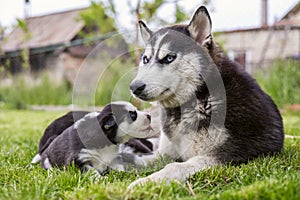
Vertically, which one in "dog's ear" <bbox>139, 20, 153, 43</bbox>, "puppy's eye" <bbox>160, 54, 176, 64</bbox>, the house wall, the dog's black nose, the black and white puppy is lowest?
the house wall

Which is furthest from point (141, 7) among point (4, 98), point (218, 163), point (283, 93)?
point (4, 98)

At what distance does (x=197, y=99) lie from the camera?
9.73ft

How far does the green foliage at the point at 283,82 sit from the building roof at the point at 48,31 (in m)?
8.38

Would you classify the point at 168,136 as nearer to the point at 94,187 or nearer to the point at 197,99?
the point at 197,99

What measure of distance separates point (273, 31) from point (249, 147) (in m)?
12.5

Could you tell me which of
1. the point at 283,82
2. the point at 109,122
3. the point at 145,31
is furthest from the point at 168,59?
the point at 283,82

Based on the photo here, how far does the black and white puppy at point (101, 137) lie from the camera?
294cm

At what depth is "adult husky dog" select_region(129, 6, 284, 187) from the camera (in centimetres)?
281

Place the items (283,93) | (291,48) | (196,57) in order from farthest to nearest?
(291,48)
(283,93)
(196,57)

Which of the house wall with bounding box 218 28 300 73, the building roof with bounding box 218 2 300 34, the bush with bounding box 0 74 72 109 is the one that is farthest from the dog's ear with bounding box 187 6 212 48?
the house wall with bounding box 218 28 300 73

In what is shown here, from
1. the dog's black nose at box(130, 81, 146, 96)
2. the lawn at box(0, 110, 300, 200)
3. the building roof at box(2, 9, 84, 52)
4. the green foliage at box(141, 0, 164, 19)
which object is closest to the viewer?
the lawn at box(0, 110, 300, 200)

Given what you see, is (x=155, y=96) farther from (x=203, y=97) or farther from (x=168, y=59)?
(x=203, y=97)

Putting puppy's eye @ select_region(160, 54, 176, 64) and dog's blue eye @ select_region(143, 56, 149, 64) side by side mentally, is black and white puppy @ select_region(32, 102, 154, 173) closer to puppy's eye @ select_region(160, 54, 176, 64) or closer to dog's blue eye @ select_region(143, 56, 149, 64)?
dog's blue eye @ select_region(143, 56, 149, 64)

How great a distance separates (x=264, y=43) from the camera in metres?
14.8
